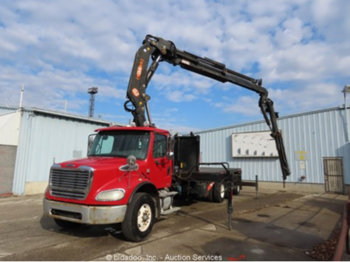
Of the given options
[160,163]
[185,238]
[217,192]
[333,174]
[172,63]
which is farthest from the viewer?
[333,174]

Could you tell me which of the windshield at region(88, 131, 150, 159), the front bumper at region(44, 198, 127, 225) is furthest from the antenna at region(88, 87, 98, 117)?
the front bumper at region(44, 198, 127, 225)

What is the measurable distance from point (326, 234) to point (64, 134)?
13.3 m

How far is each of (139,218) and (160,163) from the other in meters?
1.75

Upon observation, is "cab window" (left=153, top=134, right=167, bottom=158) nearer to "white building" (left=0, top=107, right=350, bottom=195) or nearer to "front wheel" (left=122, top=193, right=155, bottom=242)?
"front wheel" (left=122, top=193, right=155, bottom=242)

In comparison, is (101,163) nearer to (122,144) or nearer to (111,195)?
(111,195)

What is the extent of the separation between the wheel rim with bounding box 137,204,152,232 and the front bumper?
0.52m

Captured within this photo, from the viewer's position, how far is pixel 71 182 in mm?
5852

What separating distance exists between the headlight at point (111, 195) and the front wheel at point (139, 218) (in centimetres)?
34

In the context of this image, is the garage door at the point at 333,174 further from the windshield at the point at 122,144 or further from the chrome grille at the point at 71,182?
the chrome grille at the point at 71,182

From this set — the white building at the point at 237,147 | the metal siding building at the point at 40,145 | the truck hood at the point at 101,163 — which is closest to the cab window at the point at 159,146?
the truck hood at the point at 101,163

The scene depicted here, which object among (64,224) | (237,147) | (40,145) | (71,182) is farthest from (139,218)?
(237,147)

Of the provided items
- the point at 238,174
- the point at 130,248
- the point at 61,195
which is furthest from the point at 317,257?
the point at 238,174

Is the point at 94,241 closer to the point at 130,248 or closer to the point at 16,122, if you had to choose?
the point at 130,248

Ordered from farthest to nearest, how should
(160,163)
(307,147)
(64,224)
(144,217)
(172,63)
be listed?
(307,147), (172,63), (160,163), (64,224), (144,217)
